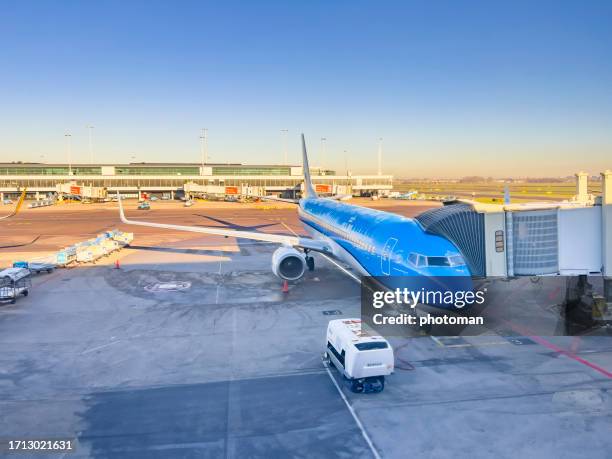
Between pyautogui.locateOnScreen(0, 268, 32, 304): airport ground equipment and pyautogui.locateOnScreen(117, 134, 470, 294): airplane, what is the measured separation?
533 inches

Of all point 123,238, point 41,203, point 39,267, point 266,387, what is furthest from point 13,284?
point 41,203

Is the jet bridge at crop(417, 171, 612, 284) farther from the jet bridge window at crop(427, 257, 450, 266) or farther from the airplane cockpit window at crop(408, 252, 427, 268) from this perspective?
the airplane cockpit window at crop(408, 252, 427, 268)

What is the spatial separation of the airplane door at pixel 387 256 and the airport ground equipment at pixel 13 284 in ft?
67.2

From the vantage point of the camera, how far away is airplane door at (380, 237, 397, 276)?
2111cm

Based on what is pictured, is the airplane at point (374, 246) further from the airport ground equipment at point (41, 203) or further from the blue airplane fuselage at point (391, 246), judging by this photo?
the airport ground equipment at point (41, 203)

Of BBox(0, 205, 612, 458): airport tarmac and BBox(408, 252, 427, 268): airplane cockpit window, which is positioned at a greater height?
BBox(408, 252, 427, 268): airplane cockpit window

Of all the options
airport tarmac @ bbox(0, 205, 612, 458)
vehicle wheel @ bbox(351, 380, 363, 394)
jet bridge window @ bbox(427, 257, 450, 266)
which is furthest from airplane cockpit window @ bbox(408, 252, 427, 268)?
vehicle wheel @ bbox(351, 380, 363, 394)

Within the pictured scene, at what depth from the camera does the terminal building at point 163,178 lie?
11581cm

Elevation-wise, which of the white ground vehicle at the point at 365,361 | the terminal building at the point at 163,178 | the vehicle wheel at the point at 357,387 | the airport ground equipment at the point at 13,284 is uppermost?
the terminal building at the point at 163,178

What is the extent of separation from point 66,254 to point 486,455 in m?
34.8

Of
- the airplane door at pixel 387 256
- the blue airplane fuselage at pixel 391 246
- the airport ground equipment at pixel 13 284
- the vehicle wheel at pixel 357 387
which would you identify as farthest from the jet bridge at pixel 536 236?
the airport ground equipment at pixel 13 284

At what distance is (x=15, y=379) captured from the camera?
53.7 feet

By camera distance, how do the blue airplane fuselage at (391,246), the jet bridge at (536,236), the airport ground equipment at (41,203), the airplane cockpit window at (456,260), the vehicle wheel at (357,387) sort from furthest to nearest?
the airport ground equipment at (41,203)
the jet bridge at (536,236)
the blue airplane fuselage at (391,246)
the airplane cockpit window at (456,260)
the vehicle wheel at (357,387)

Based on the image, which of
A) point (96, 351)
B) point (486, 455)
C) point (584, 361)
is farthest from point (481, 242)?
point (96, 351)
